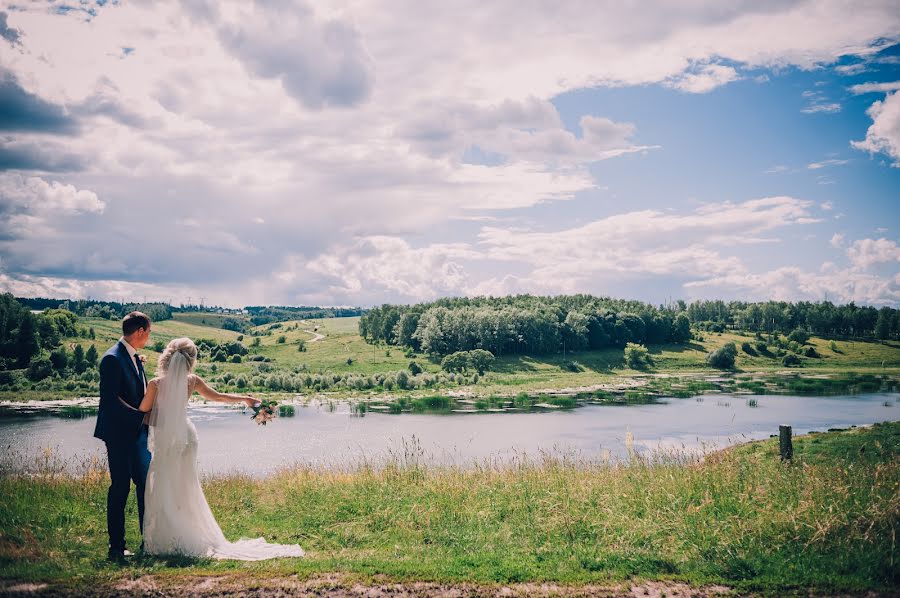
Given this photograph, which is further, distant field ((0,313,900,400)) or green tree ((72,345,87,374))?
distant field ((0,313,900,400))

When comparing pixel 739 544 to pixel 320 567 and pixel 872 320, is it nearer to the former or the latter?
pixel 320 567

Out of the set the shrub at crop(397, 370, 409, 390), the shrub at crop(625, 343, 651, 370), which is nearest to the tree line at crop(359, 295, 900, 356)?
the shrub at crop(625, 343, 651, 370)

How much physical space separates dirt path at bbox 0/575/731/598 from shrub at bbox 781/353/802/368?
123 m

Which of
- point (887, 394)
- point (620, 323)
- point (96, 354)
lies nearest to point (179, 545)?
point (887, 394)

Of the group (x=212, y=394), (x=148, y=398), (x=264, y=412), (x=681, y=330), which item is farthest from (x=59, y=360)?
(x=681, y=330)

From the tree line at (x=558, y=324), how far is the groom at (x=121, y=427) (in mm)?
107189

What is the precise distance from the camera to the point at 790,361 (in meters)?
113

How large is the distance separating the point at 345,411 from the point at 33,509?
5015 centimetres

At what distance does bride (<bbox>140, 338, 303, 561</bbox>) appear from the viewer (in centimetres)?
827

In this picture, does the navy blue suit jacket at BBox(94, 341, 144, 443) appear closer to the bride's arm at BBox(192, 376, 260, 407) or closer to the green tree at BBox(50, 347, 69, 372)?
the bride's arm at BBox(192, 376, 260, 407)

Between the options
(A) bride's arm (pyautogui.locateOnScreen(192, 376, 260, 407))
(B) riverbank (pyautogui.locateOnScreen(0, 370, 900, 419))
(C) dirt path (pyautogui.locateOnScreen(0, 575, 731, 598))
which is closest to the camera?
(C) dirt path (pyautogui.locateOnScreen(0, 575, 731, 598))

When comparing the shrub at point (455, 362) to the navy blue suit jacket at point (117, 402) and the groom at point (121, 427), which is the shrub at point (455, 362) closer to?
the groom at point (121, 427)

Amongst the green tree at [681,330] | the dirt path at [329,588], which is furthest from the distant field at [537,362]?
the dirt path at [329,588]

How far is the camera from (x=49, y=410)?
55.6 meters
